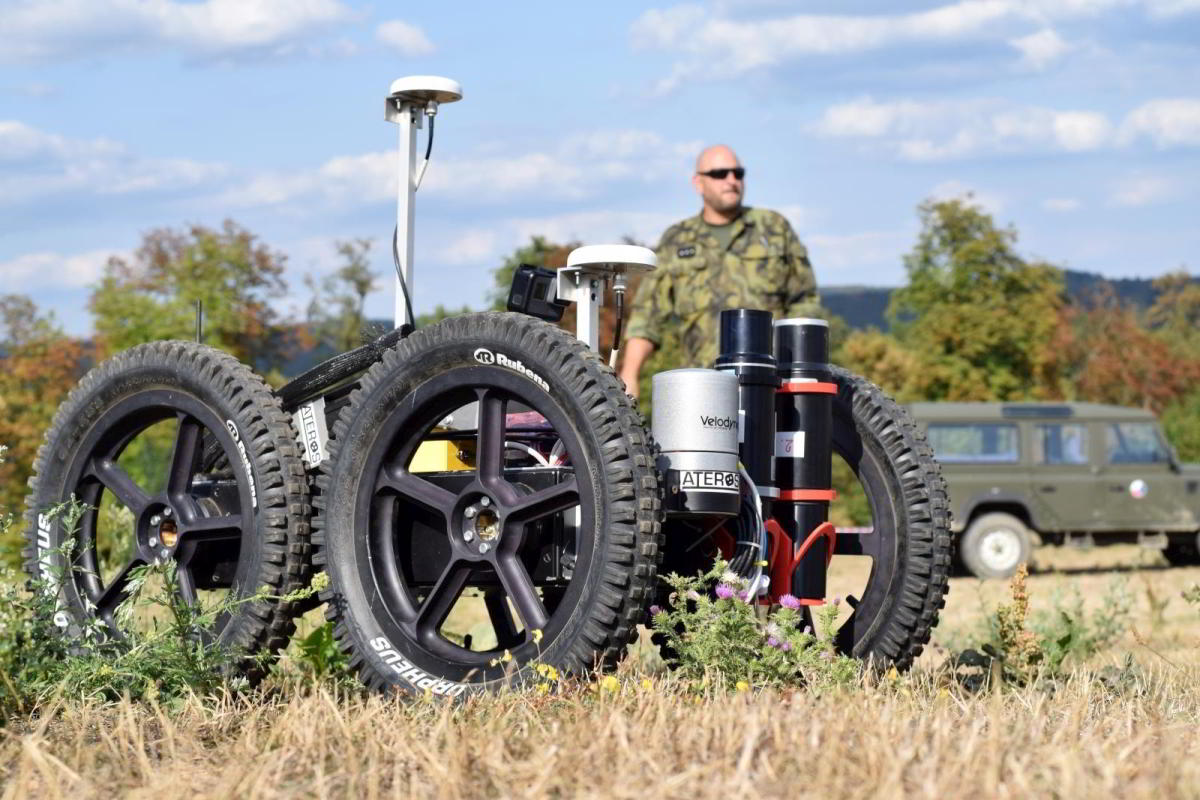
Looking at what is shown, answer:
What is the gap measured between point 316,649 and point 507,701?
125 cm

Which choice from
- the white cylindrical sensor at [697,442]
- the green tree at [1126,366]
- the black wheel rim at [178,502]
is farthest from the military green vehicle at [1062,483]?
the green tree at [1126,366]

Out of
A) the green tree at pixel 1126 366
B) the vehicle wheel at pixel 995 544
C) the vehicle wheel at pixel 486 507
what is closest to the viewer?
the vehicle wheel at pixel 486 507

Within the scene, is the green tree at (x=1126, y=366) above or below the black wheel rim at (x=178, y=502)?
above

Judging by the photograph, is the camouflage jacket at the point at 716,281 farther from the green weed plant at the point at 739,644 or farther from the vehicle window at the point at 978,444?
the vehicle window at the point at 978,444

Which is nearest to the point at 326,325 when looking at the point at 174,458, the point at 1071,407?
the point at 1071,407

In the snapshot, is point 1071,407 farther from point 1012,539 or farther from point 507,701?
point 507,701

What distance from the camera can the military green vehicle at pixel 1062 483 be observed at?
18844mm

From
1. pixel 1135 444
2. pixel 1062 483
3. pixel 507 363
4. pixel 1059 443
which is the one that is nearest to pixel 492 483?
pixel 507 363

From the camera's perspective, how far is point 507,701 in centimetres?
369

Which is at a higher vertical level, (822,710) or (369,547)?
(369,547)

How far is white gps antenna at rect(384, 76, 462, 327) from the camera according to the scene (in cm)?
504

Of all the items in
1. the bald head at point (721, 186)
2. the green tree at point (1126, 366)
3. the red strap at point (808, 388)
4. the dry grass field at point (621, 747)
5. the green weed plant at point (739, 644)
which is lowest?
the dry grass field at point (621, 747)

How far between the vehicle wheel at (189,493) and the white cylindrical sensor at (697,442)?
1097mm

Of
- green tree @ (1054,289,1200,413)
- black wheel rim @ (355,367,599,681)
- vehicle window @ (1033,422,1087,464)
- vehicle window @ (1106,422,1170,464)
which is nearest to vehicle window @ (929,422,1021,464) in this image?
vehicle window @ (1033,422,1087,464)
